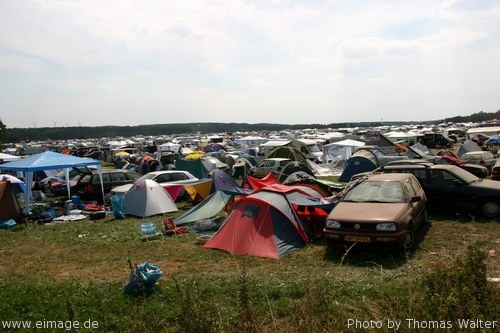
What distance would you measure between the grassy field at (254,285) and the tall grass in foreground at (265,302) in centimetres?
1

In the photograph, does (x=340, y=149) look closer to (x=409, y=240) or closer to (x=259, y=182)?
(x=259, y=182)

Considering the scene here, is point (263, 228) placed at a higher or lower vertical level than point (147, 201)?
higher

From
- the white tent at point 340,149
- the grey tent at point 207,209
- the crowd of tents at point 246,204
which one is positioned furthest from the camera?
the white tent at point 340,149

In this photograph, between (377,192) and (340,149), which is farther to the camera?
(340,149)

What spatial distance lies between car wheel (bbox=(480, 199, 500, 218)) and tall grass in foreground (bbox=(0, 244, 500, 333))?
555 cm

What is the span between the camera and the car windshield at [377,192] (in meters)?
8.38

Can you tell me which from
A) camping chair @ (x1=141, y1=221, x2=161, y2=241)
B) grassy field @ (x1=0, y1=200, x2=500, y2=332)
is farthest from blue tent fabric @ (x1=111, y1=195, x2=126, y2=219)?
camping chair @ (x1=141, y1=221, x2=161, y2=241)

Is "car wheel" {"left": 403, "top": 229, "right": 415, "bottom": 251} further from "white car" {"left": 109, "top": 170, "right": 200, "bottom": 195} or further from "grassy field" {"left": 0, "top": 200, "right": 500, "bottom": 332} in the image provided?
"white car" {"left": 109, "top": 170, "right": 200, "bottom": 195}

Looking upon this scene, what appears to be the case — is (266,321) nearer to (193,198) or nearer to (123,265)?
(123,265)

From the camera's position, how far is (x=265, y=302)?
5512mm

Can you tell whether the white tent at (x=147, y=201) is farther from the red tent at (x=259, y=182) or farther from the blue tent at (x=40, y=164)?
the blue tent at (x=40, y=164)

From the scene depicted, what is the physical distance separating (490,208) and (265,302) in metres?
7.64

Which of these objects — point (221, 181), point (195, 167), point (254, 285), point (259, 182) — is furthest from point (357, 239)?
point (195, 167)

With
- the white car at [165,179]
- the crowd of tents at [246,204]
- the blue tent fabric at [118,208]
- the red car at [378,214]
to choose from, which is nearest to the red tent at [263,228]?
the crowd of tents at [246,204]
